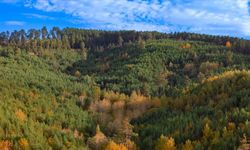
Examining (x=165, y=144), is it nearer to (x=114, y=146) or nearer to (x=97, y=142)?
(x=114, y=146)

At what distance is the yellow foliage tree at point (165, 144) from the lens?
82750 millimetres

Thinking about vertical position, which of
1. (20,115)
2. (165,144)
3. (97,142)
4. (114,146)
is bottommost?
(97,142)

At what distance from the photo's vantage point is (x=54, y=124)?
338 feet

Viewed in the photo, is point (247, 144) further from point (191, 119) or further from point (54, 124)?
point (54, 124)

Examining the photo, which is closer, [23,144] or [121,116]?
[23,144]

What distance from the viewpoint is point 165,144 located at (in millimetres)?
83500

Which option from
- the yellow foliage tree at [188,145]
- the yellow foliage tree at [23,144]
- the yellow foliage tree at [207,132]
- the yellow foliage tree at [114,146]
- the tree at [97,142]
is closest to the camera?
the yellow foliage tree at [23,144]

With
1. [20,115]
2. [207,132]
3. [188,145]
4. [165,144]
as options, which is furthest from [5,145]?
[207,132]

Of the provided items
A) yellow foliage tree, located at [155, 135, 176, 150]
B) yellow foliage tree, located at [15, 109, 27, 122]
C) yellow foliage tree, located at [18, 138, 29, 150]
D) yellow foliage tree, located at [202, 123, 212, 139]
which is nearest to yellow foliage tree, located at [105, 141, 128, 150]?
yellow foliage tree, located at [155, 135, 176, 150]

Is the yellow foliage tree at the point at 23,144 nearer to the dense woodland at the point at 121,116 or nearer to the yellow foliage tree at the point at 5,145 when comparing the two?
the dense woodland at the point at 121,116

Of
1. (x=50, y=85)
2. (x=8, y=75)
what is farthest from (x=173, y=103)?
(x=8, y=75)

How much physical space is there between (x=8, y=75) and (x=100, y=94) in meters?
38.9

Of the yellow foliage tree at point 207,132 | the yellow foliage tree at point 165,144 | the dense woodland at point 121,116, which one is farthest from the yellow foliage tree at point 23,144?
the yellow foliage tree at point 207,132

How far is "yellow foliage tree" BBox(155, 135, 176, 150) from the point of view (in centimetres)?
8275
